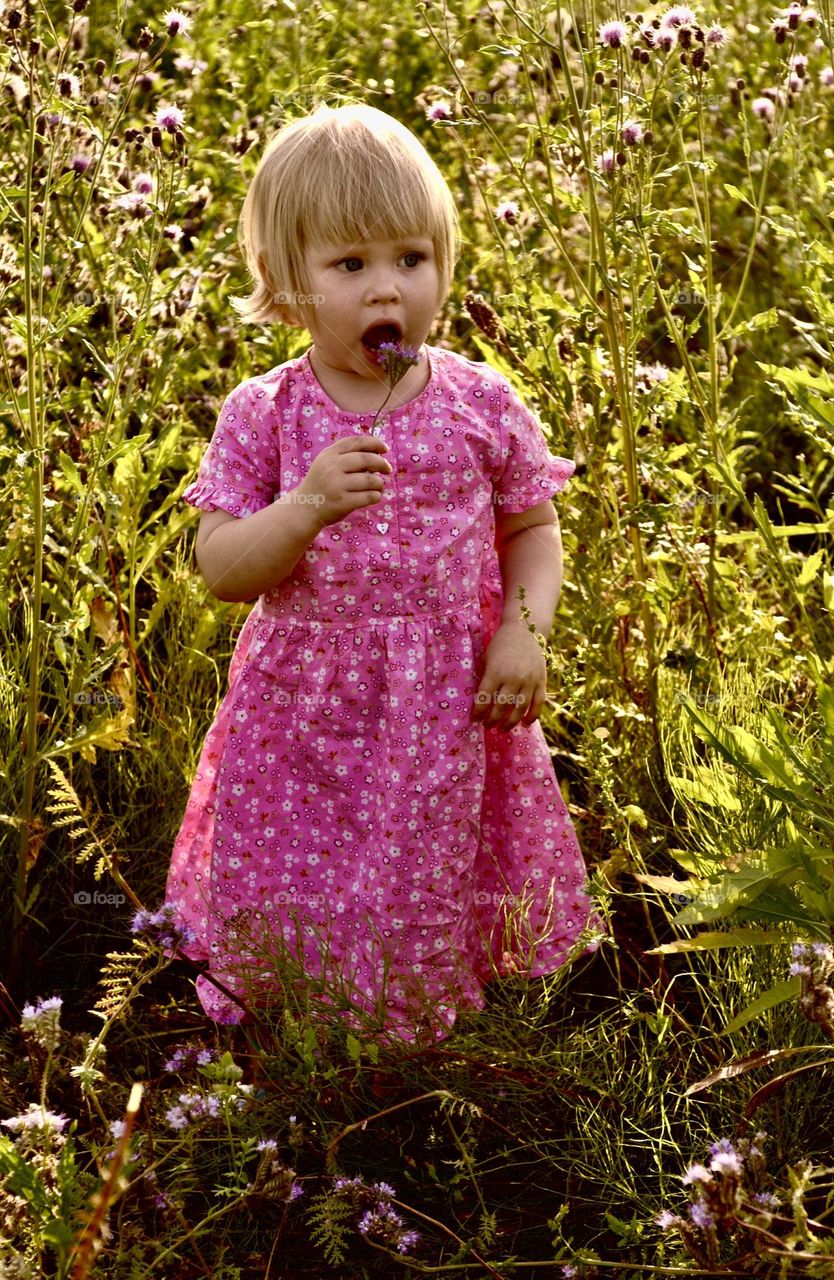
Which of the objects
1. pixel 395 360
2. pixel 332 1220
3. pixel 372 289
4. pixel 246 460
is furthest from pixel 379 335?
pixel 332 1220

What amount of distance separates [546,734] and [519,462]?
79cm

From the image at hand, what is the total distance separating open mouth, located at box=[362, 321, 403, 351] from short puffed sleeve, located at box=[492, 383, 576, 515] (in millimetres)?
257

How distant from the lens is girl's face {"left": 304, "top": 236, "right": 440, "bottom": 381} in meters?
2.12

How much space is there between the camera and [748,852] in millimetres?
2064

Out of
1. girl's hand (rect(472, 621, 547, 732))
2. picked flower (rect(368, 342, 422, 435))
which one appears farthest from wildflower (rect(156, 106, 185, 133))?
girl's hand (rect(472, 621, 547, 732))

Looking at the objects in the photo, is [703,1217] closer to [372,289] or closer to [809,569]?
[372,289]

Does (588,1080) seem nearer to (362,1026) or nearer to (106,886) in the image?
(362,1026)

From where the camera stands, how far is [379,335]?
2158mm

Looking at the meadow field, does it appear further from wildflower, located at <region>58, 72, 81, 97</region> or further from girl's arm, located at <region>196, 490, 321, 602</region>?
girl's arm, located at <region>196, 490, 321, 602</region>

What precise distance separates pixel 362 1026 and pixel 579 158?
1759mm

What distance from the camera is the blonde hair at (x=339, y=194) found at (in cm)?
209

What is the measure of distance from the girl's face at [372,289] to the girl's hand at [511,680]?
19.0 inches

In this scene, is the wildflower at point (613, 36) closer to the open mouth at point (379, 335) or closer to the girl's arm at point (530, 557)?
the open mouth at point (379, 335)

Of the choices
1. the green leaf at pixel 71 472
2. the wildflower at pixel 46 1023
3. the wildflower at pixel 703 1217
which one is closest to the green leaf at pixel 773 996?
the wildflower at pixel 703 1217
